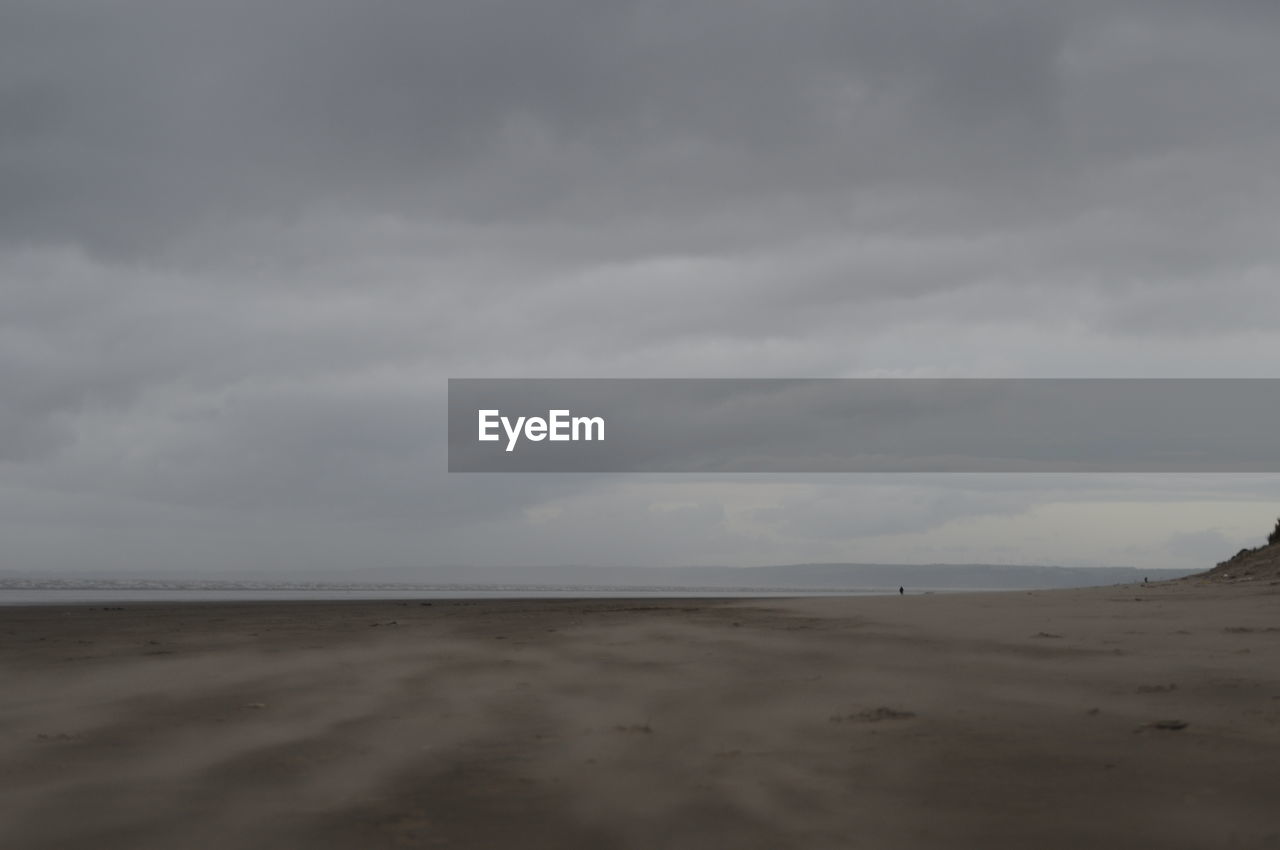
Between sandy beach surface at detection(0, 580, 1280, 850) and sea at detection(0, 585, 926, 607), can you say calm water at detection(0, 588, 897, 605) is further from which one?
sandy beach surface at detection(0, 580, 1280, 850)

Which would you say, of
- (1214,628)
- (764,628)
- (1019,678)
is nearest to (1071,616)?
(1214,628)

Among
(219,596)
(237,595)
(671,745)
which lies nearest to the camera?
(671,745)

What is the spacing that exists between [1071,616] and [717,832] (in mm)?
9231

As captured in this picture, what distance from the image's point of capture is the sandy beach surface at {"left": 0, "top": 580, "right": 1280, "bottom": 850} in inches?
157

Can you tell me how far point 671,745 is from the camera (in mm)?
5348

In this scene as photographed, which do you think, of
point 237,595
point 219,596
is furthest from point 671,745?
point 237,595

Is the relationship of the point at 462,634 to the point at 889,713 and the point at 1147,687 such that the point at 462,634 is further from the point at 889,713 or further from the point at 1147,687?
the point at 1147,687

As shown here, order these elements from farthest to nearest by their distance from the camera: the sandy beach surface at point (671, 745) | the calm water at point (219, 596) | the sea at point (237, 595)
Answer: the sea at point (237, 595)
the calm water at point (219, 596)
the sandy beach surface at point (671, 745)

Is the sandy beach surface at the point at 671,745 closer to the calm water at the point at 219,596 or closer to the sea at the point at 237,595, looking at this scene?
the sea at the point at 237,595

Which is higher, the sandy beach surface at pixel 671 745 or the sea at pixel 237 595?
the sandy beach surface at pixel 671 745

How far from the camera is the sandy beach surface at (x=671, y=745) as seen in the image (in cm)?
399

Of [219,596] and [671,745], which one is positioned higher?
[671,745]

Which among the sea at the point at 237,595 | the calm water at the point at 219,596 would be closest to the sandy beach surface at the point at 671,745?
the sea at the point at 237,595

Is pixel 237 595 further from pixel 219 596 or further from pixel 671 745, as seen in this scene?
pixel 671 745
